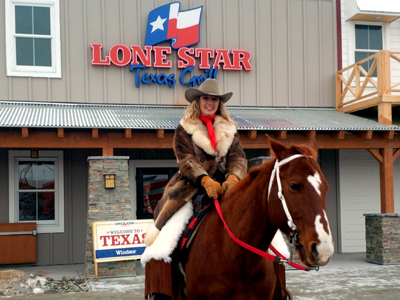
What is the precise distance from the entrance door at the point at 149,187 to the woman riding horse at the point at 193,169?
710 centimetres

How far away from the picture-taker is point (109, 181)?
8.64 m

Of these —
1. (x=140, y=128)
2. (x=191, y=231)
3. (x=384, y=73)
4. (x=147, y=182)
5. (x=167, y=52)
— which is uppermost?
(x=167, y=52)

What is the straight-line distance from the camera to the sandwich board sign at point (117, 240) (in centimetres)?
834

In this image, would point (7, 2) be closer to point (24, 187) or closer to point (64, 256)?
point (24, 187)

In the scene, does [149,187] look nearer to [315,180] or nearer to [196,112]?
[196,112]

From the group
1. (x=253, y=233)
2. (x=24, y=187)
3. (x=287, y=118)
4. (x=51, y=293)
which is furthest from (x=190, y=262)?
(x=24, y=187)

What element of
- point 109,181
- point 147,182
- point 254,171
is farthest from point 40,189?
point 254,171

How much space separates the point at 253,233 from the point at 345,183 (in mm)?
9727

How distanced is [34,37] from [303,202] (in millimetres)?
9578

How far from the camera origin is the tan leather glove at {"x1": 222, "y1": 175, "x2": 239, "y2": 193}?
3383 millimetres

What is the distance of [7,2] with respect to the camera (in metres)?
10.0

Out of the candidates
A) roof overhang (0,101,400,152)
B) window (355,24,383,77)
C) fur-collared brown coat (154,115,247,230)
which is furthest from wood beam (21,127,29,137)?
window (355,24,383,77)

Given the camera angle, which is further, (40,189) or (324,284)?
(40,189)

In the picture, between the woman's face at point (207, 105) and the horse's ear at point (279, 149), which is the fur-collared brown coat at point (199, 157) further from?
the horse's ear at point (279, 149)
